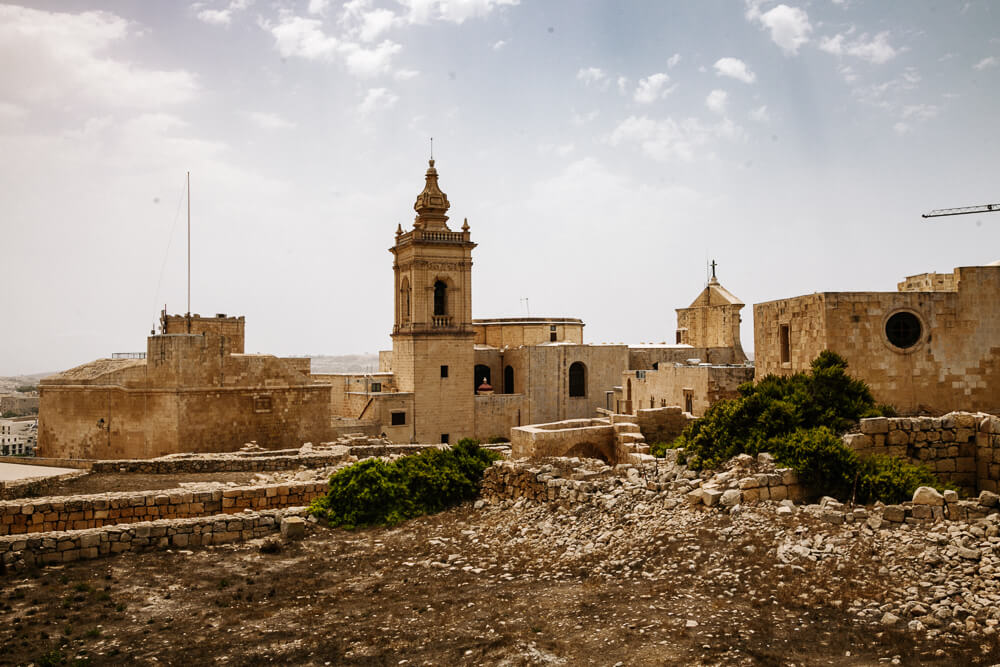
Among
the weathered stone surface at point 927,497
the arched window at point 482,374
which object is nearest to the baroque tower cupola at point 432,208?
the arched window at point 482,374

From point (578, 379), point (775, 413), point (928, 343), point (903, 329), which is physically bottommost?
point (775, 413)

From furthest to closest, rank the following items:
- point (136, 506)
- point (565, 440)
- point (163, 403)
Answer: point (163, 403), point (565, 440), point (136, 506)

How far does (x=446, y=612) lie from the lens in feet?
22.1

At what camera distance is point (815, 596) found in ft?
20.7

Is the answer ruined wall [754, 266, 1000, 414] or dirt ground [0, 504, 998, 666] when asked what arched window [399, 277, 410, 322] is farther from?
dirt ground [0, 504, 998, 666]

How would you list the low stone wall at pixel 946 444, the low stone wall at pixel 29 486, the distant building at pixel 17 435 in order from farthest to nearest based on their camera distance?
the distant building at pixel 17 435
the low stone wall at pixel 29 486
the low stone wall at pixel 946 444

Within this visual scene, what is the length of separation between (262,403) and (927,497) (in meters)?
19.1

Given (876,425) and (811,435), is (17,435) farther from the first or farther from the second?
(876,425)

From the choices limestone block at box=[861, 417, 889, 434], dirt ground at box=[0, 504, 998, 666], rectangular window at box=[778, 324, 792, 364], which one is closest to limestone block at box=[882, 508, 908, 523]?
dirt ground at box=[0, 504, 998, 666]

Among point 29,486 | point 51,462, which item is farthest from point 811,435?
point 51,462

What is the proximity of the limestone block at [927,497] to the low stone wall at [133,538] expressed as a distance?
7.67 m

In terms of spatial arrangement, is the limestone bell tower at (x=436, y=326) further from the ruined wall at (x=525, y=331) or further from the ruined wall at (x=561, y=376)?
the ruined wall at (x=525, y=331)

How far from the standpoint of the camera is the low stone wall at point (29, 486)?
12953 millimetres

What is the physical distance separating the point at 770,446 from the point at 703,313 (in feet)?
112
